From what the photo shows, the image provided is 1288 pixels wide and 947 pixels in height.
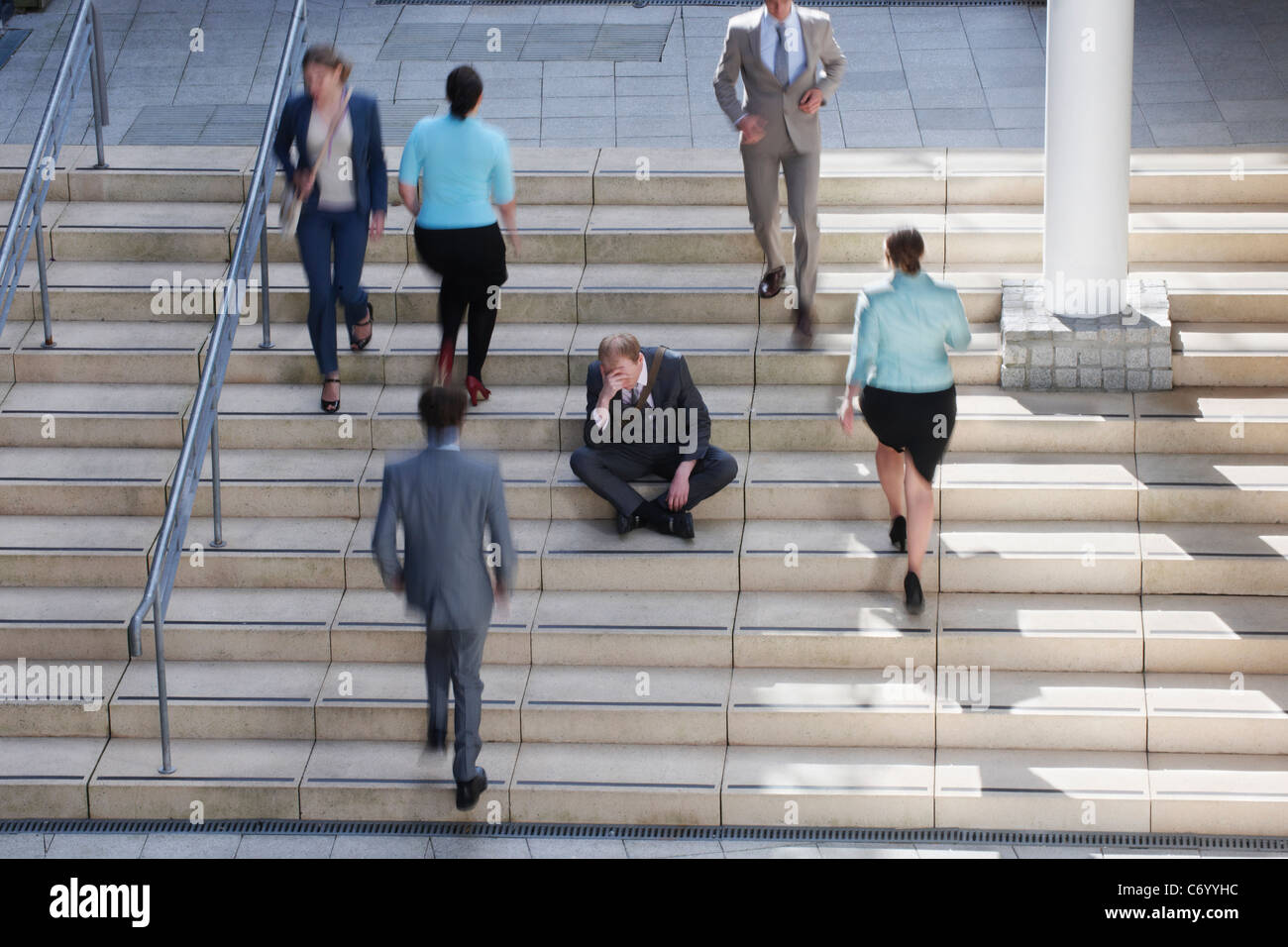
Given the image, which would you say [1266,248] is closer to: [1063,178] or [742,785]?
[1063,178]

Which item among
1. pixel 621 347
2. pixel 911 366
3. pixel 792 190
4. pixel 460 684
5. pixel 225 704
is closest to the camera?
pixel 460 684

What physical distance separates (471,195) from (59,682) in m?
2.74

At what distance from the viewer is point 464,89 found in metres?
7.62

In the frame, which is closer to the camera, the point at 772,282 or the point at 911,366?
the point at 911,366

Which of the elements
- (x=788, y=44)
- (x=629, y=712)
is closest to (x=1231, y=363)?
(x=788, y=44)

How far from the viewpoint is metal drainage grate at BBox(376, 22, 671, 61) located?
11.7m

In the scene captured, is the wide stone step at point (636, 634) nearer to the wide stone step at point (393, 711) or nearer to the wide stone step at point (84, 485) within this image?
the wide stone step at point (393, 711)

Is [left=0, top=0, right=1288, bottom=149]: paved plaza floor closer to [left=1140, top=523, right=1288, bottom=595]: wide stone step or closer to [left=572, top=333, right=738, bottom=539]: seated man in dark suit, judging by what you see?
[left=572, top=333, right=738, bottom=539]: seated man in dark suit

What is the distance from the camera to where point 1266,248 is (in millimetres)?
8938

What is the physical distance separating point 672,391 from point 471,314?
1167 mm

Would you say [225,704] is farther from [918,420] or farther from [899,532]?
[918,420]

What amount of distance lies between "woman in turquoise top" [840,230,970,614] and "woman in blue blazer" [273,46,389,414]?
7.78ft

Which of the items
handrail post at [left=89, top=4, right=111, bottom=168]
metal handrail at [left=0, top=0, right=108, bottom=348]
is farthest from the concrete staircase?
handrail post at [left=89, top=4, right=111, bottom=168]

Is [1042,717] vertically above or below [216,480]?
below
